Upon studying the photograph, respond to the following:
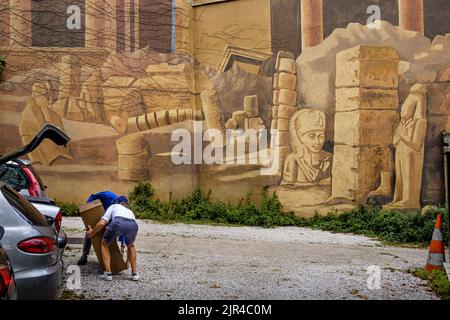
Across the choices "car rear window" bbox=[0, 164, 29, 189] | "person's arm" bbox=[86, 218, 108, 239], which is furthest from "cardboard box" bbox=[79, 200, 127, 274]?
"car rear window" bbox=[0, 164, 29, 189]

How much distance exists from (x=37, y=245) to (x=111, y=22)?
32.9 feet

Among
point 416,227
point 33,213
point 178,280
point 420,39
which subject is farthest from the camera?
point 420,39

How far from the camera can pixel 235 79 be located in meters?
13.7

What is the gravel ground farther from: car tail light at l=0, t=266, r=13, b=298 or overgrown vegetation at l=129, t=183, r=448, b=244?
car tail light at l=0, t=266, r=13, b=298

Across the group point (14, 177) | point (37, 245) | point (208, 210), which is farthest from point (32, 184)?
point (208, 210)

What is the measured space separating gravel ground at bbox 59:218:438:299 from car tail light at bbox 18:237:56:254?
158 cm

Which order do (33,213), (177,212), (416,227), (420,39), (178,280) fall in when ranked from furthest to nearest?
1. (177,212)
2. (420,39)
3. (416,227)
4. (178,280)
5. (33,213)

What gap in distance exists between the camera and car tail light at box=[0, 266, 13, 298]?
3465 mm

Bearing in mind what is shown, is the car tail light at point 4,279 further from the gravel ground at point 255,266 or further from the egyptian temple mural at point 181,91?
the egyptian temple mural at point 181,91

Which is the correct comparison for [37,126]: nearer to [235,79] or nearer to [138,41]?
[138,41]

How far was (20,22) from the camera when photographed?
1383cm

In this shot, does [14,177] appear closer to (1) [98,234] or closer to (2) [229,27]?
(1) [98,234]

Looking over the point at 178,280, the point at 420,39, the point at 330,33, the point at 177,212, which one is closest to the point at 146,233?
the point at 177,212

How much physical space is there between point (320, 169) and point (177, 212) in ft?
12.5
